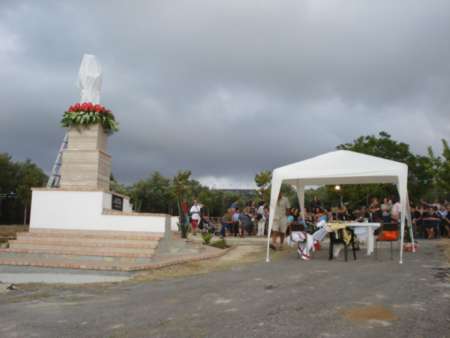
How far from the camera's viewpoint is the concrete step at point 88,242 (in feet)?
35.2

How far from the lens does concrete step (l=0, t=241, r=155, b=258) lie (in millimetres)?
10242

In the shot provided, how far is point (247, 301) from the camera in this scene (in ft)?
20.0

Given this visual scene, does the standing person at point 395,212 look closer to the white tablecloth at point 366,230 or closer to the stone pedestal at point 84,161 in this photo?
the white tablecloth at point 366,230

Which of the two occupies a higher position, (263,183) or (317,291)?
(263,183)

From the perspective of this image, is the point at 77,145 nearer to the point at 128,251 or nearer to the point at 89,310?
the point at 128,251

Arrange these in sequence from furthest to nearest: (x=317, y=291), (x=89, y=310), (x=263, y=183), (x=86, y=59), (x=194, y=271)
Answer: (x=263, y=183) → (x=86, y=59) → (x=194, y=271) → (x=317, y=291) → (x=89, y=310)

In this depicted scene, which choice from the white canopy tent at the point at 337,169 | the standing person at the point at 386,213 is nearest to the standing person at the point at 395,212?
the standing person at the point at 386,213

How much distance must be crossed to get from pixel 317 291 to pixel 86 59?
35.7 feet

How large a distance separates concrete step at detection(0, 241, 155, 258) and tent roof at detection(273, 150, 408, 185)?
403 centimetres

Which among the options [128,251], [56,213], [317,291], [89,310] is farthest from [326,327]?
[56,213]

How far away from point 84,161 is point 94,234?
7.59 ft

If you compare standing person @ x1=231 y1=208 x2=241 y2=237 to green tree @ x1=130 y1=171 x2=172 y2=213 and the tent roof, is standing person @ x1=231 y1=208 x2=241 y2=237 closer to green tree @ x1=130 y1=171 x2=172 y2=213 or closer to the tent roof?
the tent roof

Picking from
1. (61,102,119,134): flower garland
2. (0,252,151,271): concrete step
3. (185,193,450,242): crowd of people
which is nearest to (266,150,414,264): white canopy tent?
(185,193,450,242): crowd of people

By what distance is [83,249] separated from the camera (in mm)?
10664
